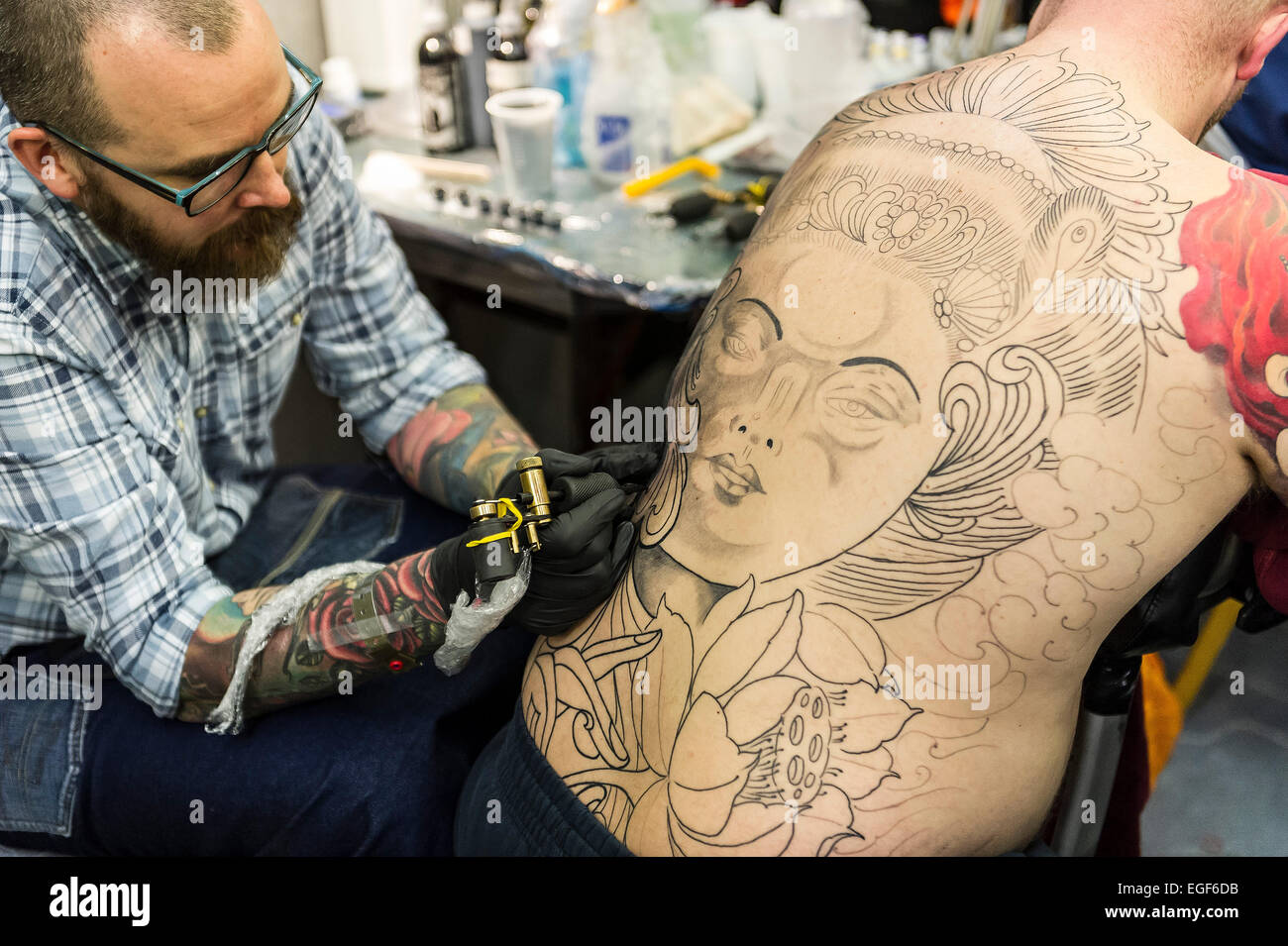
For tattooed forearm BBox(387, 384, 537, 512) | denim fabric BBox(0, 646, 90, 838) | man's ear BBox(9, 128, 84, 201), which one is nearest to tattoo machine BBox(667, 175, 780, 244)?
tattooed forearm BBox(387, 384, 537, 512)

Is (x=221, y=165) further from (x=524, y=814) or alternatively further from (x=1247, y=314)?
(x=1247, y=314)

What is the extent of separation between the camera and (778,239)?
2.77 ft

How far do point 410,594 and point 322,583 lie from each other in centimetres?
12

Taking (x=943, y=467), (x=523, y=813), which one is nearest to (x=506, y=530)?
(x=523, y=813)

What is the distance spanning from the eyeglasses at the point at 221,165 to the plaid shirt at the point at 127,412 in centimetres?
10

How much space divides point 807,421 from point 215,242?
0.68 meters

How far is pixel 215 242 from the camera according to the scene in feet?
3.41

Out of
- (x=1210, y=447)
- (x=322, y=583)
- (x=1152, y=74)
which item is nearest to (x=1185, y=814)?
(x=1210, y=447)

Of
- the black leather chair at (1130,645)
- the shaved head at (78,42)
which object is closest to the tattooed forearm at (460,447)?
the shaved head at (78,42)

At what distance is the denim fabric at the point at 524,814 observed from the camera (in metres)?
0.84

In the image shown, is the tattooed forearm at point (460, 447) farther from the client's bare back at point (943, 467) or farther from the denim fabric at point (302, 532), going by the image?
the client's bare back at point (943, 467)

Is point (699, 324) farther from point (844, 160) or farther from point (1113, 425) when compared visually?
point (1113, 425)

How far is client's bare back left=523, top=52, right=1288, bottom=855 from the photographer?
0.72 metres

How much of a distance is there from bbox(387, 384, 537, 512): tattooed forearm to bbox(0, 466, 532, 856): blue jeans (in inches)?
9.3
